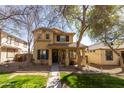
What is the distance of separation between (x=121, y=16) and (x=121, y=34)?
2039 millimetres

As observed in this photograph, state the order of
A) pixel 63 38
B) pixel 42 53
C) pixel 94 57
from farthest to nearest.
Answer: pixel 94 57 < pixel 63 38 < pixel 42 53

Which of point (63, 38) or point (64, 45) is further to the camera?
point (63, 38)

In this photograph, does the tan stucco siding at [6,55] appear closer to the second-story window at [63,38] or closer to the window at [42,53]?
the window at [42,53]

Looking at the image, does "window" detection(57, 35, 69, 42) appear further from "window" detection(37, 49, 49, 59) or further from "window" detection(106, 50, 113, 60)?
"window" detection(106, 50, 113, 60)

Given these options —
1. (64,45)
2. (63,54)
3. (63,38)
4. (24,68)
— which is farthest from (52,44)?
(24,68)

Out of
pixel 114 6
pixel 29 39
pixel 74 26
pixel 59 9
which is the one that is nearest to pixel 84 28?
pixel 74 26

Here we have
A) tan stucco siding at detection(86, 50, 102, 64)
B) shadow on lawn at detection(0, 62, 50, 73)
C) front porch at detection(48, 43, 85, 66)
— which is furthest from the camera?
tan stucco siding at detection(86, 50, 102, 64)

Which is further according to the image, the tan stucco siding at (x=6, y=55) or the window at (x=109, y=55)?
the tan stucco siding at (x=6, y=55)

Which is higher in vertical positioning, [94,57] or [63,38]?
[63,38]

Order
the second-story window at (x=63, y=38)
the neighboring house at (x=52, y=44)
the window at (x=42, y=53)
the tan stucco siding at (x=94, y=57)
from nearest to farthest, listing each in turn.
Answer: the neighboring house at (x=52, y=44), the window at (x=42, y=53), the second-story window at (x=63, y=38), the tan stucco siding at (x=94, y=57)

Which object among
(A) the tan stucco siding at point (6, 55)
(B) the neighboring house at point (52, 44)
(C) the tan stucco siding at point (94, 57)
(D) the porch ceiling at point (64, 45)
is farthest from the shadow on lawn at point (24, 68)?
(C) the tan stucco siding at point (94, 57)

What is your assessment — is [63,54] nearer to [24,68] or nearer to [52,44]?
[52,44]

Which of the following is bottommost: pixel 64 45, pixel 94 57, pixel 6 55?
pixel 94 57

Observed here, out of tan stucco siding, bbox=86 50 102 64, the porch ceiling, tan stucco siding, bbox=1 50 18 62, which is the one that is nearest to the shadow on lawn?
the porch ceiling
